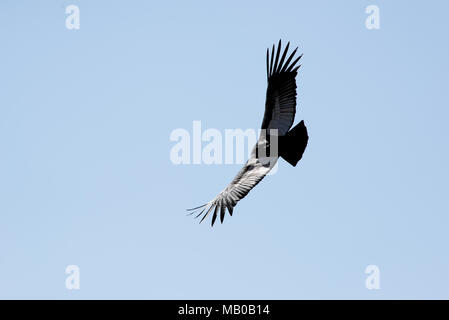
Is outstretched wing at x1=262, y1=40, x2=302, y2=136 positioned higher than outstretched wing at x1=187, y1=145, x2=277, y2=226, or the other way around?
outstretched wing at x1=262, y1=40, x2=302, y2=136

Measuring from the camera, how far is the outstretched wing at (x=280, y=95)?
2234 cm

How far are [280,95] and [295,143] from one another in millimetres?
1935

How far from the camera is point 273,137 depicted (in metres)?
22.2

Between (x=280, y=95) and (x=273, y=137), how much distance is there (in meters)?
1.48

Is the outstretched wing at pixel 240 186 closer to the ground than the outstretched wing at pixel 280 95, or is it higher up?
closer to the ground

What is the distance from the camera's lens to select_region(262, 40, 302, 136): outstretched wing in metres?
22.3

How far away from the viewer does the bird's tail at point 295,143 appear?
21.6m

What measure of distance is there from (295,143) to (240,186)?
207 cm

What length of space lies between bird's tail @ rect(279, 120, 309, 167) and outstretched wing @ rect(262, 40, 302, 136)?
1.27 feet

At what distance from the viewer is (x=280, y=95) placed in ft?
75.0

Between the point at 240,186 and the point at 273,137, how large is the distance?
2.02 m
